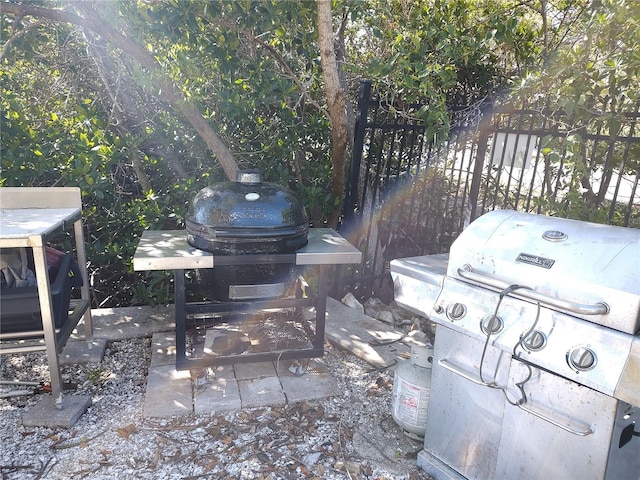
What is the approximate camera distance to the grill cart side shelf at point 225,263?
8.29ft

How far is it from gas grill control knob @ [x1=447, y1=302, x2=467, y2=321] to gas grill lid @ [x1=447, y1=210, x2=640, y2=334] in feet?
0.39

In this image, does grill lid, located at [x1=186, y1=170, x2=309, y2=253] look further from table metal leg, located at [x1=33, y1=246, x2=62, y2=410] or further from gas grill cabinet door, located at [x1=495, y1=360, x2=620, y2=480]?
gas grill cabinet door, located at [x1=495, y1=360, x2=620, y2=480]

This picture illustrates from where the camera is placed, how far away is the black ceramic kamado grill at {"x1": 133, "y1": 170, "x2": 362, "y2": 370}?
2.58 meters

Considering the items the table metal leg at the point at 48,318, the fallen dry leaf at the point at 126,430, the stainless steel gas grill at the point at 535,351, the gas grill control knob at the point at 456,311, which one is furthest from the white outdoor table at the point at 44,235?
the gas grill control knob at the point at 456,311

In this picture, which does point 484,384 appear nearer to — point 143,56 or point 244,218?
point 244,218

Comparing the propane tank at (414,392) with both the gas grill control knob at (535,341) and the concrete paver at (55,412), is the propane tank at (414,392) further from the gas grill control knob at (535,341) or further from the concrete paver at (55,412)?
the concrete paver at (55,412)

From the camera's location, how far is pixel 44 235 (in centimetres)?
227

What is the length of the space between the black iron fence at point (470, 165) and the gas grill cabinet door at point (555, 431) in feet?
5.96

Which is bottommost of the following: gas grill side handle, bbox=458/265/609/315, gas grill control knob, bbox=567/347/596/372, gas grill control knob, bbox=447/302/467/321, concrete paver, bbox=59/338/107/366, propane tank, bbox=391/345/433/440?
concrete paver, bbox=59/338/107/366

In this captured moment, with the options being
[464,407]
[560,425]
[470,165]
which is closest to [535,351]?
[560,425]

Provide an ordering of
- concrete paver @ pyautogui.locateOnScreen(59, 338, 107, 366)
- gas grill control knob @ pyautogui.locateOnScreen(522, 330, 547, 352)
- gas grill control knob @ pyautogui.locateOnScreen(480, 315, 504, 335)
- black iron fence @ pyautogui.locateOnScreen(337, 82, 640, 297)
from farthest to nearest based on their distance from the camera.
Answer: black iron fence @ pyautogui.locateOnScreen(337, 82, 640, 297)
concrete paver @ pyautogui.locateOnScreen(59, 338, 107, 366)
gas grill control knob @ pyautogui.locateOnScreen(480, 315, 504, 335)
gas grill control knob @ pyautogui.locateOnScreen(522, 330, 547, 352)

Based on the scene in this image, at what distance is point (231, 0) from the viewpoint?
3.10 meters

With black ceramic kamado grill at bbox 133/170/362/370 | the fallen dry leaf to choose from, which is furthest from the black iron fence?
the fallen dry leaf

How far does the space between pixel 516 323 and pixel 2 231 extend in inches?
94.7
